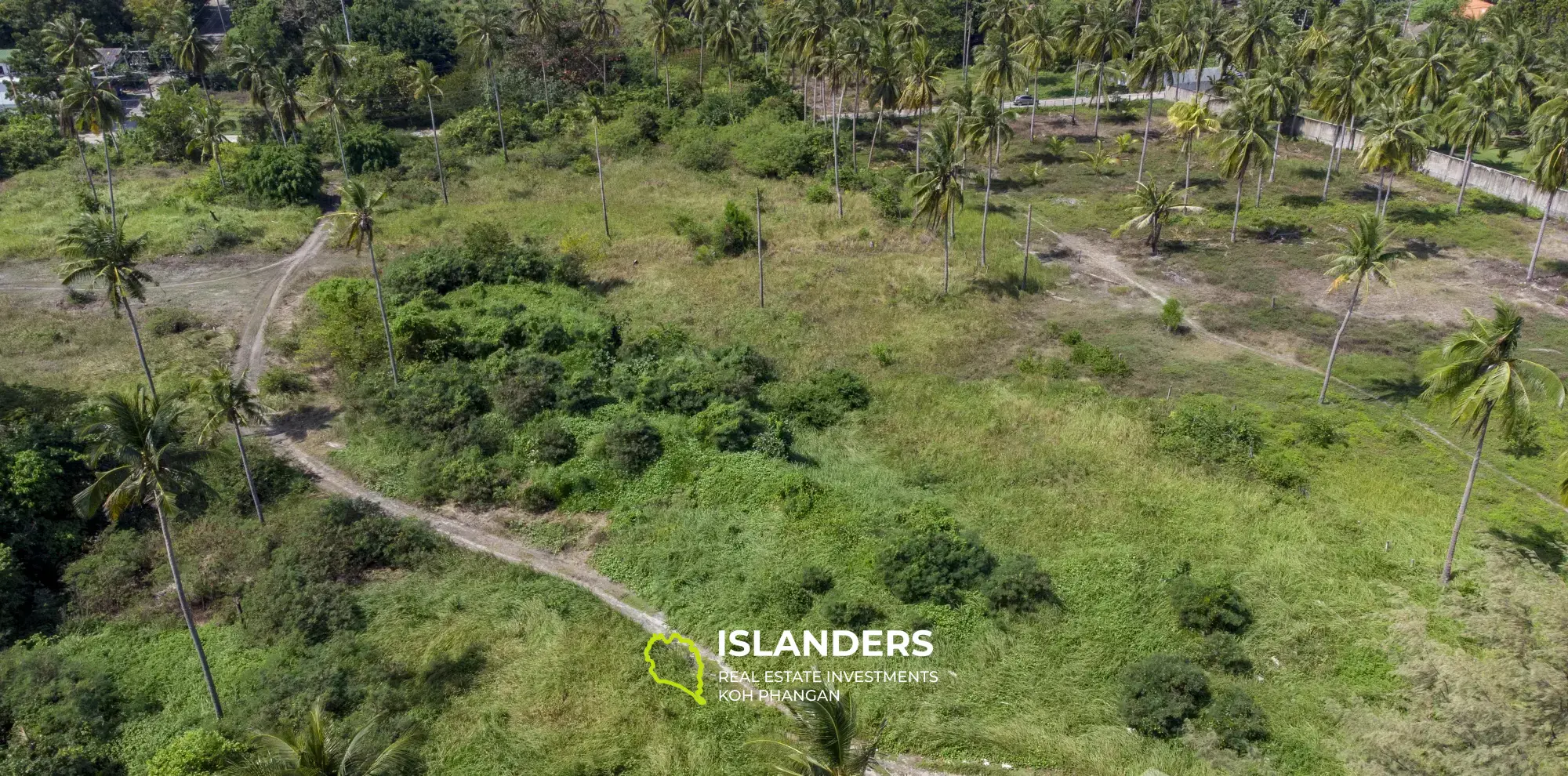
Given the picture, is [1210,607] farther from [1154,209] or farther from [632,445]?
[1154,209]

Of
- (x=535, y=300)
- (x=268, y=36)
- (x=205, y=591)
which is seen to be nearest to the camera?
(x=205, y=591)

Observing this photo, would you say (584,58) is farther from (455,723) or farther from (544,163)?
(455,723)

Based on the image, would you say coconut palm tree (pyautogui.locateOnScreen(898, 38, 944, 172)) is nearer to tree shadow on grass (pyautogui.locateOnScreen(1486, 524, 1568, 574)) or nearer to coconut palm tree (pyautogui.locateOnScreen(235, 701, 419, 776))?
tree shadow on grass (pyautogui.locateOnScreen(1486, 524, 1568, 574))

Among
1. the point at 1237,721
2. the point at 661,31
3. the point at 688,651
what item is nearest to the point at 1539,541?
the point at 1237,721

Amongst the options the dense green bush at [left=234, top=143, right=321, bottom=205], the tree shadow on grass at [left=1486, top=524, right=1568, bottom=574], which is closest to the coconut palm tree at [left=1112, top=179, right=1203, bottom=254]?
the tree shadow on grass at [left=1486, top=524, right=1568, bottom=574]

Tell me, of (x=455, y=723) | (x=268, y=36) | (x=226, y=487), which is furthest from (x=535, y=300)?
(x=268, y=36)

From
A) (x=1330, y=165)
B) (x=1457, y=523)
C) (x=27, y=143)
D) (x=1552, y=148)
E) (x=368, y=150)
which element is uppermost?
(x=1552, y=148)
